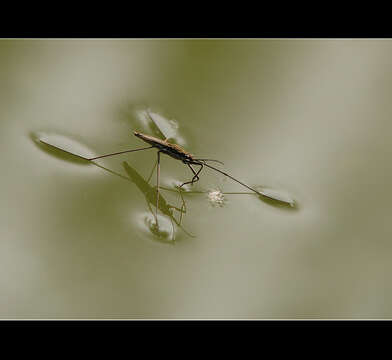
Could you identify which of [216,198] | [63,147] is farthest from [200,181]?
[63,147]

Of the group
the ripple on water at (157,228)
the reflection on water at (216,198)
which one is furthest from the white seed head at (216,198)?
the ripple on water at (157,228)

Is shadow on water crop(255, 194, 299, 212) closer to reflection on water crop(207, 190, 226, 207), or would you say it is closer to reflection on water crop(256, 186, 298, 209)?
reflection on water crop(256, 186, 298, 209)

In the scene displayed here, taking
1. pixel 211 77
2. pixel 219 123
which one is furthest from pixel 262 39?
pixel 219 123

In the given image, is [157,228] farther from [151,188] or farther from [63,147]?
[63,147]

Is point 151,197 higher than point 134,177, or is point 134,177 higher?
point 134,177

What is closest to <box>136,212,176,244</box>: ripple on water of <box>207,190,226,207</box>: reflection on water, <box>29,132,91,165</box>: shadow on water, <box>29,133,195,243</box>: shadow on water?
<box>29,133,195,243</box>: shadow on water

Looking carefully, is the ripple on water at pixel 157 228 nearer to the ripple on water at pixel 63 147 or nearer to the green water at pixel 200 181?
the green water at pixel 200 181
